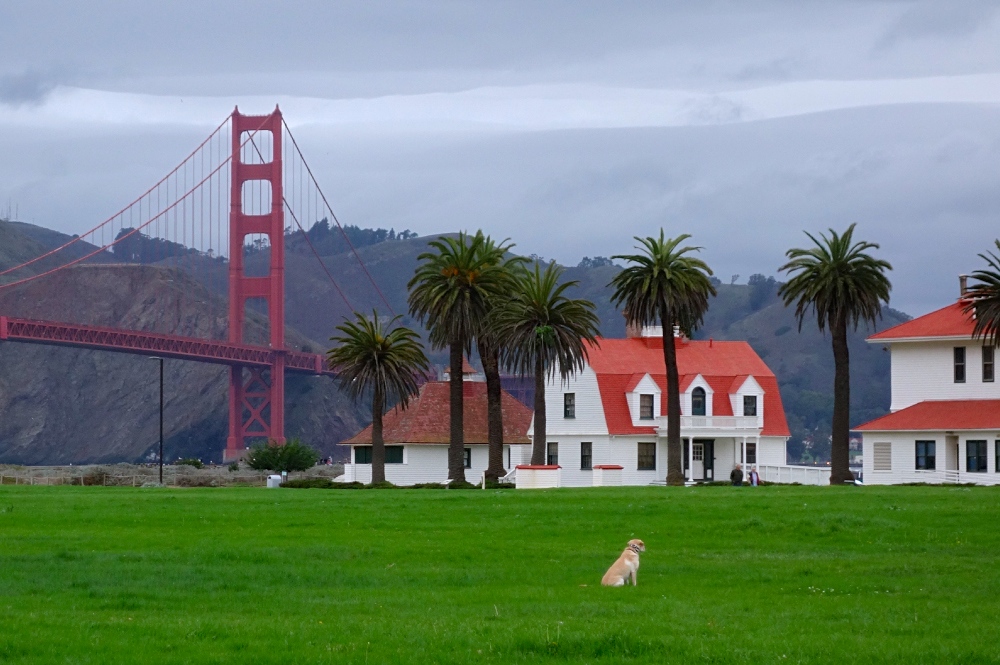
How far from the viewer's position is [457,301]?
224 feet

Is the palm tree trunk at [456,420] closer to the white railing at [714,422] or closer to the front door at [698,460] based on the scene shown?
the white railing at [714,422]

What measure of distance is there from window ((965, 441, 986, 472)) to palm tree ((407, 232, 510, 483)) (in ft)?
76.2

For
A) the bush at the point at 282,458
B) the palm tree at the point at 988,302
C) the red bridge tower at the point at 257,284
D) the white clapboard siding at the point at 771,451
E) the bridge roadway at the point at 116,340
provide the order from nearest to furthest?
the palm tree at the point at 988,302 → the white clapboard siding at the point at 771,451 → the bush at the point at 282,458 → the bridge roadway at the point at 116,340 → the red bridge tower at the point at 257,284

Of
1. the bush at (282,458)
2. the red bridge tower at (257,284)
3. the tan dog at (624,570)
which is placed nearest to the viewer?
the tan dog at (624,570)

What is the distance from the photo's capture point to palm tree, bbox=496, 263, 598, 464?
2655 inches

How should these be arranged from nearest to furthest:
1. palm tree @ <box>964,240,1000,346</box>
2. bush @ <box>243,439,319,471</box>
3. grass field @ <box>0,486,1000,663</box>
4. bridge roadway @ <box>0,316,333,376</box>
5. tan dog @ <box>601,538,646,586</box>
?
grass field @ <box>0,486,1000,663</box> < tan dog @ <box>601,538,646,586</box> < palm tree @ <box>964,240,1000,346</box> < bush @ <box>243,439,319,471</box> < bridge roadway @ <box>0,316,333,376</box>

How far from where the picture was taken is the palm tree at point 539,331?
67.4 m

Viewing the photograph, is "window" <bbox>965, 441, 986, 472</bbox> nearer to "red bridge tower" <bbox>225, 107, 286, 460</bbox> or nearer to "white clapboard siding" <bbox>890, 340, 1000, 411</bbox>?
"white clapboard siding" <bbox>890, 340, 1000, 411</bbox>

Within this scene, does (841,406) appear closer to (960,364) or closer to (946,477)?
(946,477)

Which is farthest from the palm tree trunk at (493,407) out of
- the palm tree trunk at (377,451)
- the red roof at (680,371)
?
the red roof at (680,371)

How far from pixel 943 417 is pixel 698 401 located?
1674 centimetres

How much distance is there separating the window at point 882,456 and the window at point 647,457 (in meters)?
13.8

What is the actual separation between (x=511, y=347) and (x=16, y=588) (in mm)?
47895

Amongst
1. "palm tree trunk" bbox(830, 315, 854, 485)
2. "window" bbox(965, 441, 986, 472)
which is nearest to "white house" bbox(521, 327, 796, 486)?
"palm tree trunk" bbox(830, 315, 854, 485)
